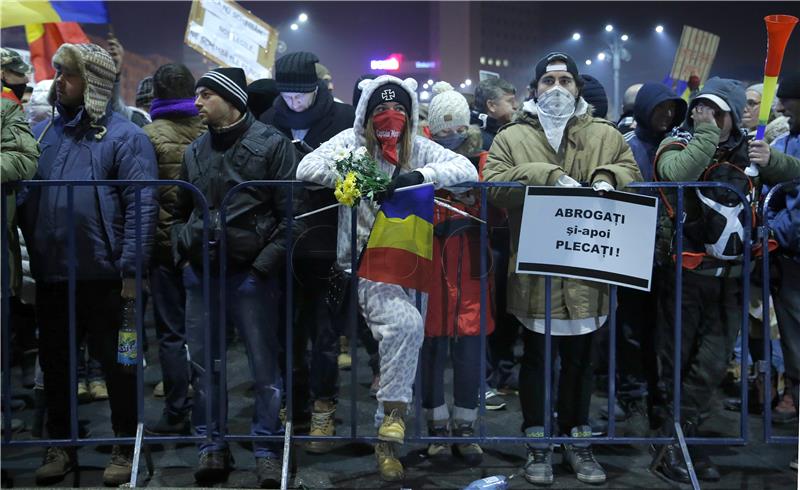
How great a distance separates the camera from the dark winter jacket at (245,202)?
467 cm

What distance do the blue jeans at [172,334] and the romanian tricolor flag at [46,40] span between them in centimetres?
366

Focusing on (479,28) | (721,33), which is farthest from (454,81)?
(721,33)

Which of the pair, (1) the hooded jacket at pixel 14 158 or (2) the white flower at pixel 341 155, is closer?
(2) the white flower at pixel 341 155

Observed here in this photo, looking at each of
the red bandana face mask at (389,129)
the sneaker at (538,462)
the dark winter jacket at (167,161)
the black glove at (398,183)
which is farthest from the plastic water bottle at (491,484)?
the dark winter jacket at (167,161)

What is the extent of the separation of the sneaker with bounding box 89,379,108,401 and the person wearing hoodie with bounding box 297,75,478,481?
2.74 meters

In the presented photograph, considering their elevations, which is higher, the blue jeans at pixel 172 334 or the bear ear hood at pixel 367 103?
the bear ear hood at pixel 367 103

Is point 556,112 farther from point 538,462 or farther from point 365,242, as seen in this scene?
point 538,462

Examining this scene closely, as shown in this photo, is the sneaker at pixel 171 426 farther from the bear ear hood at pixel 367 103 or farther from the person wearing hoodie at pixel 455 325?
Answer: the bear ear hood at pixel 367 103

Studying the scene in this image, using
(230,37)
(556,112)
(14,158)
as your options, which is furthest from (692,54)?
(14,158)

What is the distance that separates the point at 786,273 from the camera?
5.17 m

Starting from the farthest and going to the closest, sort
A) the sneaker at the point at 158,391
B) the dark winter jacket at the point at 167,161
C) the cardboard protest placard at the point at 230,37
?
the cardboard protest placard at the point at 230,37 → the sneaker at the point at 158,391 → the dark winter jacket at the point at 167,161

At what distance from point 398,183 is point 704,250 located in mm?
1827

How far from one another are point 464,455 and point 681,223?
1867 millimetres

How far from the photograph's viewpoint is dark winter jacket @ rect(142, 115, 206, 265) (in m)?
5.64
